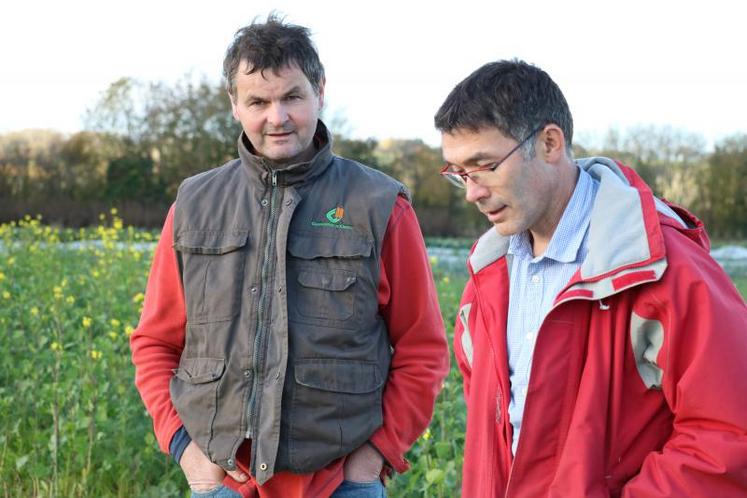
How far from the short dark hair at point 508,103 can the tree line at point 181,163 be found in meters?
23.6

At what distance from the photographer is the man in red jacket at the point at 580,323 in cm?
168

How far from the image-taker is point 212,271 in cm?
253

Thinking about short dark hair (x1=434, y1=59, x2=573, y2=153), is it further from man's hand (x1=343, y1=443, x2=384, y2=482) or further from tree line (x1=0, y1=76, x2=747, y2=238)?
tree line (x1=0, y1=76, x2=747, y2=238)

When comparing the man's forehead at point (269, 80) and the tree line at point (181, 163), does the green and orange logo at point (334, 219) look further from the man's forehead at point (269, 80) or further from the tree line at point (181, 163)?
the tree line at point (181, 163)

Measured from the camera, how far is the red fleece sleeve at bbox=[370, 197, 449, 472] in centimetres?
254

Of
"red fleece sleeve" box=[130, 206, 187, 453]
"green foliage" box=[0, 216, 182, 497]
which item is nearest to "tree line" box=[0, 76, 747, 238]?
"green foliage" box=[0, 216, 182, 497]

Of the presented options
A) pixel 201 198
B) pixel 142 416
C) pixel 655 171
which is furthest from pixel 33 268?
pixel 655 171

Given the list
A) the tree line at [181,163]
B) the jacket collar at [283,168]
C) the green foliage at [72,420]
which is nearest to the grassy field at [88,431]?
the green foliage at [72,420]

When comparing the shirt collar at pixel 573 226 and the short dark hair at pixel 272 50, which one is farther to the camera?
the short dark hair at pixel 272 50

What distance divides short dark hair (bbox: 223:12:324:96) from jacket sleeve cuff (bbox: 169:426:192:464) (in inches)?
38.2

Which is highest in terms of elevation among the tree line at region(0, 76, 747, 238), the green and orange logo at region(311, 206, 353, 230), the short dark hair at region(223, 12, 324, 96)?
the short dark hair at region(223, 12, 324, 96)

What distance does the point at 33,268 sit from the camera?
9859mm

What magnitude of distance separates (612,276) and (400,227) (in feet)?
2.94

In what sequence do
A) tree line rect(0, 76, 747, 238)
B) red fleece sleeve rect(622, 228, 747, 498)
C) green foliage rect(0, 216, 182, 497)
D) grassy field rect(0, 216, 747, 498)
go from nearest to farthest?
red fleece sleeve rect(622, 228, 747, 498)
grassy field rect(0, 216, 747, 498)
green foliage rect(0, 216, 182, 497)
tree line rect(0, 76, 747, 238)
